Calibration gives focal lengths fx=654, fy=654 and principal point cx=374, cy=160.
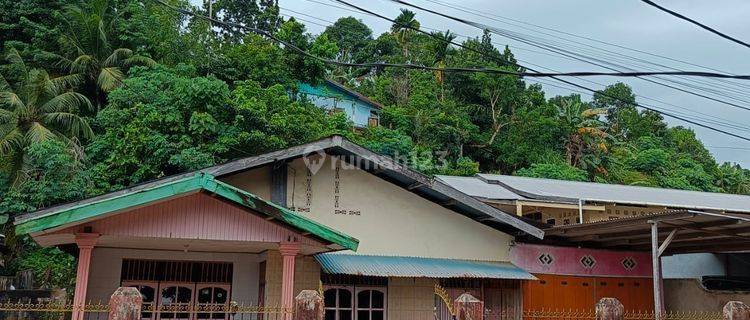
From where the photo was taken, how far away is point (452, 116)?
36969 mm

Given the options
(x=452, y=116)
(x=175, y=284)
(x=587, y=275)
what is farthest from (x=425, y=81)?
(x=175, y=284)

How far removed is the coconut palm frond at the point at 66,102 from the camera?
2425 cm

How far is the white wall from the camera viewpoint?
18.8 m

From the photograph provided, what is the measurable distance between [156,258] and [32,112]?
15156 millimetres

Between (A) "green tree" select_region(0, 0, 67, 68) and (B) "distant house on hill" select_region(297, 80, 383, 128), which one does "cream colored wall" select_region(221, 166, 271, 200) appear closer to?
(A) "green tree" select_region(0, 0, 67, 68)

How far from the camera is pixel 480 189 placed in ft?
63.2

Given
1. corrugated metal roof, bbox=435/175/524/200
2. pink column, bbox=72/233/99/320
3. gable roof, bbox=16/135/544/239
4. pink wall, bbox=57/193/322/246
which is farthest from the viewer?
corrugated metal roof, bbox=435/175/524/200

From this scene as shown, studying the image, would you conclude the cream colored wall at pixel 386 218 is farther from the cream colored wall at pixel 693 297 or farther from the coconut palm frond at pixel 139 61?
the coconut palm frond at pixel 139 61

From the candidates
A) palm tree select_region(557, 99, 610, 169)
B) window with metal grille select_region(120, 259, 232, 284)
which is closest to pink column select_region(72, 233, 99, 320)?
window with metal grille select_region(120, 259, 232, 284)

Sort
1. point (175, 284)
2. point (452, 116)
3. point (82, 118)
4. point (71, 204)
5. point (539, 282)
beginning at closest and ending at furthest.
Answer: point (71, 204) → point (175, 284) → point (539, 282) → point (82, 118) → point (452, 116)

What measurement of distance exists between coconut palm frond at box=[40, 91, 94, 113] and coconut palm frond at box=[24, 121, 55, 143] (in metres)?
1.39

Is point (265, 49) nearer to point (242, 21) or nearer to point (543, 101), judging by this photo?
point (242, 21)

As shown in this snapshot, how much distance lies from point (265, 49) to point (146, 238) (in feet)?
59.3

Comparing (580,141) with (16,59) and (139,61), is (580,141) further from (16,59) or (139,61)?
(16,59)
